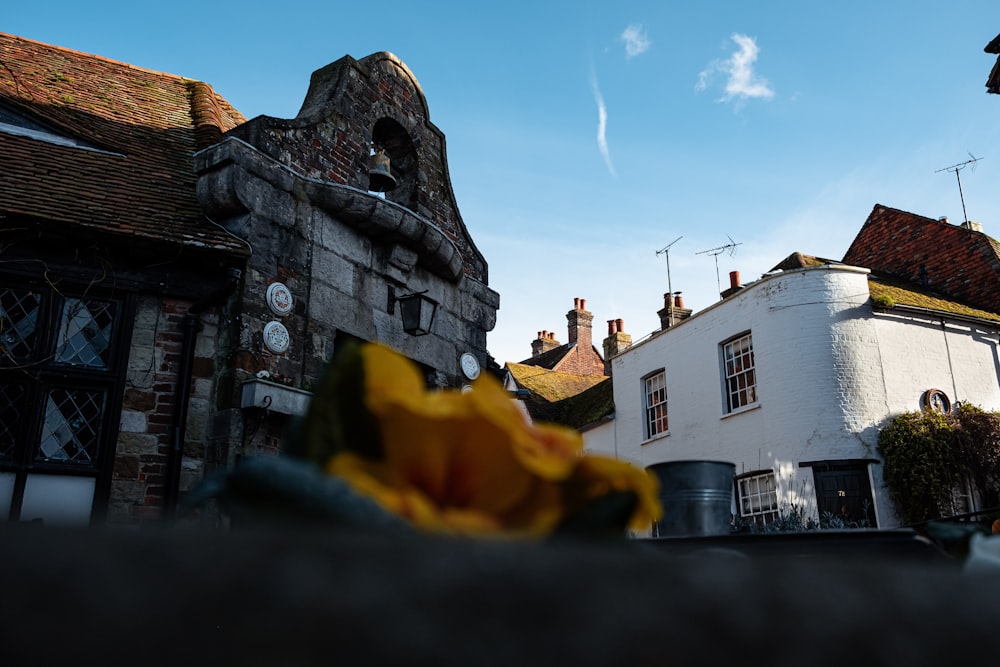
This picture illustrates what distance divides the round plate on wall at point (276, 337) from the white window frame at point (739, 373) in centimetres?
1059

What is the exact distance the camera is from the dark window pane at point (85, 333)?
693cm

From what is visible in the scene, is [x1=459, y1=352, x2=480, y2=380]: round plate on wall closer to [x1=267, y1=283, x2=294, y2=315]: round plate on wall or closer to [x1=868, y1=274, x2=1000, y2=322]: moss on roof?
[x1=267, y1=283, x2=294, y2=315]: round plate on wall

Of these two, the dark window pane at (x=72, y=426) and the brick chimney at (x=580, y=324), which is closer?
the dark window pane at (x=72, y=426)

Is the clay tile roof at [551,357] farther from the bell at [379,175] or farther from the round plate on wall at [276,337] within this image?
the round plate on wall at [276,337]

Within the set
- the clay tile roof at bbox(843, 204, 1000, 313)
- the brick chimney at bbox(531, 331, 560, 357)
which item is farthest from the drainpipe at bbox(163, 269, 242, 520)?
the brick chimney at bbox(531, 331, 560, 357)

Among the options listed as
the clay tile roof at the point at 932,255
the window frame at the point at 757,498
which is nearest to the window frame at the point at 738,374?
the window frame at the point at 757,498

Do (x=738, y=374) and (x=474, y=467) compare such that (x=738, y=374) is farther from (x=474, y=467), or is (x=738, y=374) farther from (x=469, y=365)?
(x=474, y=467)

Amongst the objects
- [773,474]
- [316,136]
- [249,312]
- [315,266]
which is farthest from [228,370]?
[773,474]

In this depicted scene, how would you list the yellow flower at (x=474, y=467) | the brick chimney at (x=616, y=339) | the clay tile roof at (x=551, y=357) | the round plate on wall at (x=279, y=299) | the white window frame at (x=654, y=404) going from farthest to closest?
1. the clay tile roof at (x=551, y=357)
2. the brick chimney at (x=616, y=339)
3. the white window frame at (x=654, y=404)
4. the round plate on wall at (x=279, y=299)
5. the yellow flower at (x=474, y=467)

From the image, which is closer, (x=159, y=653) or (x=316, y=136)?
(x=159, y=653)

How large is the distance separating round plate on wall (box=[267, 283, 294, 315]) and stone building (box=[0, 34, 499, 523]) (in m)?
0.02

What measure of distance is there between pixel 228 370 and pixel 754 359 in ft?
36.9

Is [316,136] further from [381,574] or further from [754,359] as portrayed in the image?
[754,359]

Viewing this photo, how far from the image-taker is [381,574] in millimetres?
378
